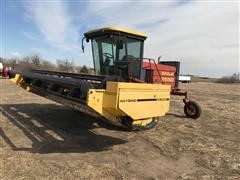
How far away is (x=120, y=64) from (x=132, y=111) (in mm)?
2382

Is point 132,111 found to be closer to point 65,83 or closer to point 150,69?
point 65,83

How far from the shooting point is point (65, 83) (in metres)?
5.86

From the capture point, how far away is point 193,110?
945cm

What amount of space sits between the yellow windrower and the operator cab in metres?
1.40

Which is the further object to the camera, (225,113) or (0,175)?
(225,113)

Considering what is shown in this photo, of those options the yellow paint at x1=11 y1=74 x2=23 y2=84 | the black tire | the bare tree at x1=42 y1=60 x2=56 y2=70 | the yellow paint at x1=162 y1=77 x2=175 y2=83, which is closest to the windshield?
the yellow paint at x1=162 y1=77 x2=175 y2=83

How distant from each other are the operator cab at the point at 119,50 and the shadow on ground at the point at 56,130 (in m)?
1.51

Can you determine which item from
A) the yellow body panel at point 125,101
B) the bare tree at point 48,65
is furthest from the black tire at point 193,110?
the bare tree at point 48,65

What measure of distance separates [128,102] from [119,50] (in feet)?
8.23

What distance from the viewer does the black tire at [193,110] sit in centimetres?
935

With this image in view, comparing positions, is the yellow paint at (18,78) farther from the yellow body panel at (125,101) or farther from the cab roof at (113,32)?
the yellow body panel at (125,101)

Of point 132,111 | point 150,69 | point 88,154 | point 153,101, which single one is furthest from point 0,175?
point 150,69

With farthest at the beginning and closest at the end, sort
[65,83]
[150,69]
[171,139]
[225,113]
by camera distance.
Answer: [225,113] → [150,69] → [171,139] → [65,83]

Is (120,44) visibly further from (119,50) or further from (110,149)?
(110,149)
